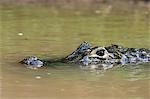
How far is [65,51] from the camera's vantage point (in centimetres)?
1072

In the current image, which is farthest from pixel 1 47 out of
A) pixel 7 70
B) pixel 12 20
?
pixel 12 20

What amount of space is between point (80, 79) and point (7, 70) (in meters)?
1.30

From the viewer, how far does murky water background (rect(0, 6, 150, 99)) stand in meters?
7.08

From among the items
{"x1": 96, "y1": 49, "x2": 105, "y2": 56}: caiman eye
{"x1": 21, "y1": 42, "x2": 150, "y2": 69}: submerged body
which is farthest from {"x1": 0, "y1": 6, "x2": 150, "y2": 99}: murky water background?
{"x1": 96, "y1": 49, "x2": 105, "y2": 56}: caiman eye

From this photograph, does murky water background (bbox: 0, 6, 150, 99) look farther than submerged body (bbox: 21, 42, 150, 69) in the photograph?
No

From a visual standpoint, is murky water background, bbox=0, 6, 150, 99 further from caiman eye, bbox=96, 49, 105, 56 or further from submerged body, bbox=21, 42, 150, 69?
caiman eye, bbox=96, 49, 105, 56

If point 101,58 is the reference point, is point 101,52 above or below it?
above

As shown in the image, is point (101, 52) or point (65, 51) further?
point (65, 51)

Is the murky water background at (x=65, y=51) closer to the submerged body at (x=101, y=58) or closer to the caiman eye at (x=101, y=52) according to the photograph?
the submerged body at (x=101, y=58)

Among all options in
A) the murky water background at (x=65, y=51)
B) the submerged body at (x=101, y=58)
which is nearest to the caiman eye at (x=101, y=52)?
the submerged body at (x=101, y=58)

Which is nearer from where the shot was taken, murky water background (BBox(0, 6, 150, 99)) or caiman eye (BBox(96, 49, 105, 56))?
murky water background (BBox(0, 6, 150, 99))

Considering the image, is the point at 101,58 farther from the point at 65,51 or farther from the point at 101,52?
the point at 65,51

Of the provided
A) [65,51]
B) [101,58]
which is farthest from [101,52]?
[65,51]

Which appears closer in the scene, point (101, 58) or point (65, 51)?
point (101, 58)
